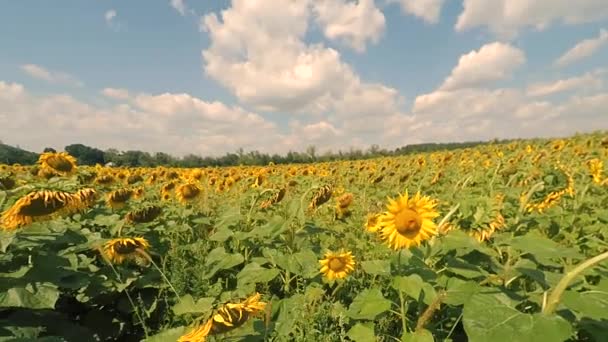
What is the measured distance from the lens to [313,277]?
2.83m

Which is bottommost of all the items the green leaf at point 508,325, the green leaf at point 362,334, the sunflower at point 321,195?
the green leaf at point 362,334

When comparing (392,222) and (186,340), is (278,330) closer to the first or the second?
(186,340)

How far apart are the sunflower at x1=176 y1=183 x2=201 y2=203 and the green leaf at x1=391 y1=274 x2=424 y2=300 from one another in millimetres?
3241

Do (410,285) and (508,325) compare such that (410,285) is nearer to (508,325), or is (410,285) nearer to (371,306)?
(371,306)

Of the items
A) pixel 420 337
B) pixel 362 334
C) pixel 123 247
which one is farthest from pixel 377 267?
pixel 123 247

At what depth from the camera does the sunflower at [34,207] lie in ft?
7.84

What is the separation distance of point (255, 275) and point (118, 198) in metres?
1.82

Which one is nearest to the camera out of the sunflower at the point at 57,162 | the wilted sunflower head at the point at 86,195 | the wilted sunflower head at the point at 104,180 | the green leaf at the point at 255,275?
the green leaf at the point at 255,275

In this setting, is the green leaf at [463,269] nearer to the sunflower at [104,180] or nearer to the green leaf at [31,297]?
the green leaf at [31,297]

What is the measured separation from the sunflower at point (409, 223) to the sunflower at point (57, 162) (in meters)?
3.77

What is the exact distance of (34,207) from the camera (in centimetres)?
244

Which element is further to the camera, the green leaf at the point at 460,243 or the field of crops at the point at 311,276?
the green leaf at the point at 460,243

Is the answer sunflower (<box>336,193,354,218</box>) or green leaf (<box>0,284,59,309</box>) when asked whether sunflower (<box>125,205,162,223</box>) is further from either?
sunflower (<box>336,193,354,218</box>)

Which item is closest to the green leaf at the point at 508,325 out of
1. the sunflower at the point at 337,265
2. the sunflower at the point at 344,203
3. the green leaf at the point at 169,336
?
the green leaf at the point at 169,336
